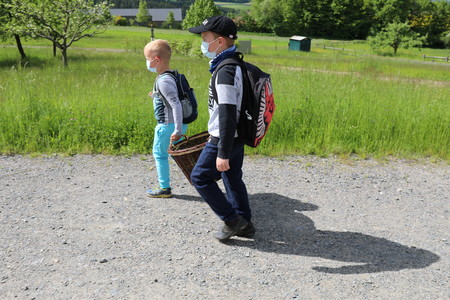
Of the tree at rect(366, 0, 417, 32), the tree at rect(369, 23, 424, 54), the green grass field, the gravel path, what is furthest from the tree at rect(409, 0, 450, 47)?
A: the gravel path

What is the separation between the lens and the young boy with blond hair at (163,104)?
12.8 feet

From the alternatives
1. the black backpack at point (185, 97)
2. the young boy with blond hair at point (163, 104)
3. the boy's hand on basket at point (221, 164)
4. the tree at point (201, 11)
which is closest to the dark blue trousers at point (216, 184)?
the boy's hand on basket at point (221, 164)

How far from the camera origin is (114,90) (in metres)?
7.65

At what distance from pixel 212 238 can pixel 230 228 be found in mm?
235

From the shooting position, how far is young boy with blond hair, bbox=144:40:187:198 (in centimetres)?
391

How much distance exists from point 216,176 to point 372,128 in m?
3.84

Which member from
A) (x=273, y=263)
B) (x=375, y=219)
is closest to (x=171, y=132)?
(x=273, y=263)

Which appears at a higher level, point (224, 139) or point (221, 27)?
point (221, 27)

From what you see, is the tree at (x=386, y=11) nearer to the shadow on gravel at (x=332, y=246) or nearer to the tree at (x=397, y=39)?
the tree at (x=397, y=39)

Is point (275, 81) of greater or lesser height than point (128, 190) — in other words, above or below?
above

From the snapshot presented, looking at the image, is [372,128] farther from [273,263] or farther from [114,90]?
[114,90]

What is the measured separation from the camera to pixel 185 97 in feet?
13.5

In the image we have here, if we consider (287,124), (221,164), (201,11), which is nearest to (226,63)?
(221,164)

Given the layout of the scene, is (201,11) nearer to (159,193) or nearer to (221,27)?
(159,193)
